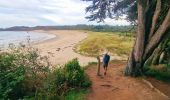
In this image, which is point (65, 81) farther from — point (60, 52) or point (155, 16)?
point (60, 52)

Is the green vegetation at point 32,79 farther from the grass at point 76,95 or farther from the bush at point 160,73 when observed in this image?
the bush at point 160,73

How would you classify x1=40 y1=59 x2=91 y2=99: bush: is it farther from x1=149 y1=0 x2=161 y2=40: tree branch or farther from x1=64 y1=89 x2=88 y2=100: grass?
x1=149 y1=0 x2=161 y2=40: tree branch

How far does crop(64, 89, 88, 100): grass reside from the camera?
21.5 metres

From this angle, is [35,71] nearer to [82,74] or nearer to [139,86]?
[82,74]

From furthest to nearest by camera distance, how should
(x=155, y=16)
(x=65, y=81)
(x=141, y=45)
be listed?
(x=141, y=45), (x=155, y=16), (x=65, y=81)

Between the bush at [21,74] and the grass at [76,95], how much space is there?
1.89 metres

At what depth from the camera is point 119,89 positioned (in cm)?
2445

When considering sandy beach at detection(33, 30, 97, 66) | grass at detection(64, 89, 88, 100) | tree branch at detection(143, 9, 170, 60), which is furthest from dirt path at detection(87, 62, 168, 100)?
sandy beach at detection(33, 30, 97, 66)

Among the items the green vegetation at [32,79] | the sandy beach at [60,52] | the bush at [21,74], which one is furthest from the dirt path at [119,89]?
the sandy beach at [60,52]

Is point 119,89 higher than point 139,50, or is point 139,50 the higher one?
point 139,50

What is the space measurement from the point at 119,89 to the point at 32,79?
5826 millimetres

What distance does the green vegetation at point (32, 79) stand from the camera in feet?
71.6

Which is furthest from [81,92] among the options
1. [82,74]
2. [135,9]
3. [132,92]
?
[135,9]

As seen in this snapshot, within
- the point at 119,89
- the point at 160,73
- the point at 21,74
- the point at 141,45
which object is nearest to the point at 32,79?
the point at 21,74
